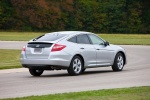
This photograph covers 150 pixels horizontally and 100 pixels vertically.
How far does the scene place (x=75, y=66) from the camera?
1789 cm

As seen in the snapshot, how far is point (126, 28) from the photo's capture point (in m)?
98.4

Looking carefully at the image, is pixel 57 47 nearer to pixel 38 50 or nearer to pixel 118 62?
pixel 38 50

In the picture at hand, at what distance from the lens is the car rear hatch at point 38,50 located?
17.5m

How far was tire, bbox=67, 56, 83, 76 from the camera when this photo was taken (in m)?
17.7

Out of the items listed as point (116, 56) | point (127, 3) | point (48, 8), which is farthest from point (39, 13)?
point (116, 56)

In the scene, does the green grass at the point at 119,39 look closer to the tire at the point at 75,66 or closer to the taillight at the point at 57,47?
the tire at the point at 75,66

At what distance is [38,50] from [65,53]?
3.06 feet

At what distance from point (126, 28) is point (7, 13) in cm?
2288

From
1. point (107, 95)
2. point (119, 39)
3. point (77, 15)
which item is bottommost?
point (119, 39)

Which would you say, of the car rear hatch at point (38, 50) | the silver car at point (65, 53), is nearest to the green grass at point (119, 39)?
the silver car at point (65, 53)

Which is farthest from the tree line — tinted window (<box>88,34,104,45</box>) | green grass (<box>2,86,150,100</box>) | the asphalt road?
green grass (<box>2,86,150,100</box>)

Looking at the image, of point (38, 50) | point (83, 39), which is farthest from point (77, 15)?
point (38, 50)

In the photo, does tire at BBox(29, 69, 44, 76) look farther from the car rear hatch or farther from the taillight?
the taillight

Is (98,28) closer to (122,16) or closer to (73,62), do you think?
(122,16)
